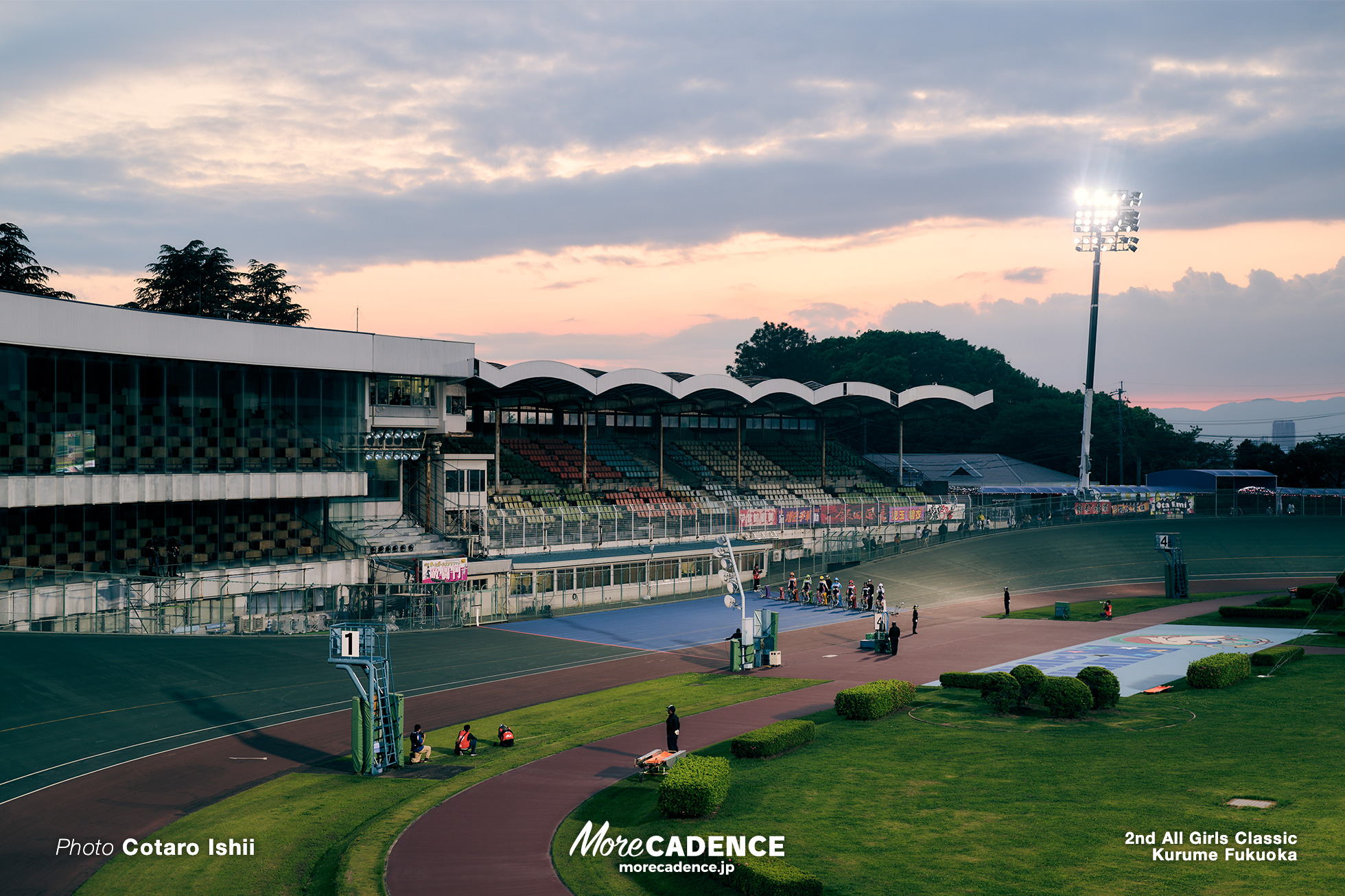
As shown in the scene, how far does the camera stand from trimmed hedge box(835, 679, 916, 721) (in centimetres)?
2916

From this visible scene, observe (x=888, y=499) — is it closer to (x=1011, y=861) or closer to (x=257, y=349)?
(x=257, y=349)

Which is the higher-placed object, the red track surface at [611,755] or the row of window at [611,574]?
the row of window at [611,574]

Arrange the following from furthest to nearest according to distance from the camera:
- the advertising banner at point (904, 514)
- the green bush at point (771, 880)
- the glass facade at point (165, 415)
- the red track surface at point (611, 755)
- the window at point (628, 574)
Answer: the advertising banner at point (904, 514)
the window at point (628, 574)
the glass facade at point (165, 415)
the red track surface at point (611, 755)
the green bush at point (771, 880)

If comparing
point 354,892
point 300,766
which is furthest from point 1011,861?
point 300,766

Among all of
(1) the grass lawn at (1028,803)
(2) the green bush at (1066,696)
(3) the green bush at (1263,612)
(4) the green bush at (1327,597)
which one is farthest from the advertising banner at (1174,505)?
(2) the green bush at (1066,696)

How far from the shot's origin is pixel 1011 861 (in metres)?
17.3

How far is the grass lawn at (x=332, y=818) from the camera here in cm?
1834

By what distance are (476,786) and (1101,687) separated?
59.1 ft

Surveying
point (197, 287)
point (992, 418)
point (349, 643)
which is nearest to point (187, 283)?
point (197, 287)

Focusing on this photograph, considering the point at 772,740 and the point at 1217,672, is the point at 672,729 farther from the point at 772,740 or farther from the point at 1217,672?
the point at 1217,672

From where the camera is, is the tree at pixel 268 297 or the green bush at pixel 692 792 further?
the tree at pixel 268 297

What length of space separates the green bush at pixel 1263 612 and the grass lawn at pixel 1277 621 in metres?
0.14

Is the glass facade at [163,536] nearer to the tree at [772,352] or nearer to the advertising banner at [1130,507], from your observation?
the advertising banner at [1130,507]

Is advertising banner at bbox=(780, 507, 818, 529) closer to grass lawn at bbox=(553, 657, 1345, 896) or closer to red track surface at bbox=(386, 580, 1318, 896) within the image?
red track surface at bbox=(386, 580, 1318, 896)
